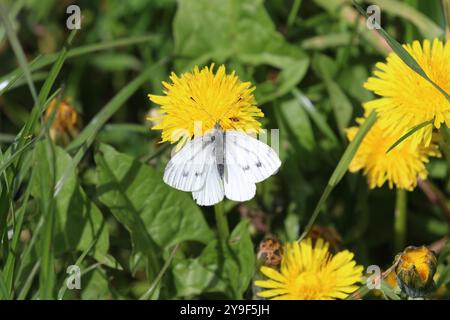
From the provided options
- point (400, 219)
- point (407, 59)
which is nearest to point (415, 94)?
point (407, 59)

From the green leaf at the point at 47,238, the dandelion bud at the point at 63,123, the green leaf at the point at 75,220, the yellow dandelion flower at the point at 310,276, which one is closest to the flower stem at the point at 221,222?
the yellow dandelion flower at the point at 310,276

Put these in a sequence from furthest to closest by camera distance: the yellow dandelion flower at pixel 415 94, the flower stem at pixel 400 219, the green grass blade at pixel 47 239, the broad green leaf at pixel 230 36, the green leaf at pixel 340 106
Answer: the broad green leaf at pixel 230 36 < the green leaf at pixel 340 106 < the flower stem at pixel 400 219 < the yellow dandelion flower at pixel 415 94 < the green grass blade at pixel 47 239

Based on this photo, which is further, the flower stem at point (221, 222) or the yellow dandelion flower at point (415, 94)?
the flower stem at point (221, 222)

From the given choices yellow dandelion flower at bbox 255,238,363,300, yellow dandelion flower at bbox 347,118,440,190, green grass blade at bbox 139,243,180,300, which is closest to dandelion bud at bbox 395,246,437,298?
yellow dandelion flower at bbox 255,238,363,300

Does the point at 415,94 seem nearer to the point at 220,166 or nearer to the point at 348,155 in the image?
the point at 348,155

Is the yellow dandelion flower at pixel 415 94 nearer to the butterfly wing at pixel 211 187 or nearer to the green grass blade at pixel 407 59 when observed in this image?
the green grass blade at pixel 407 59
